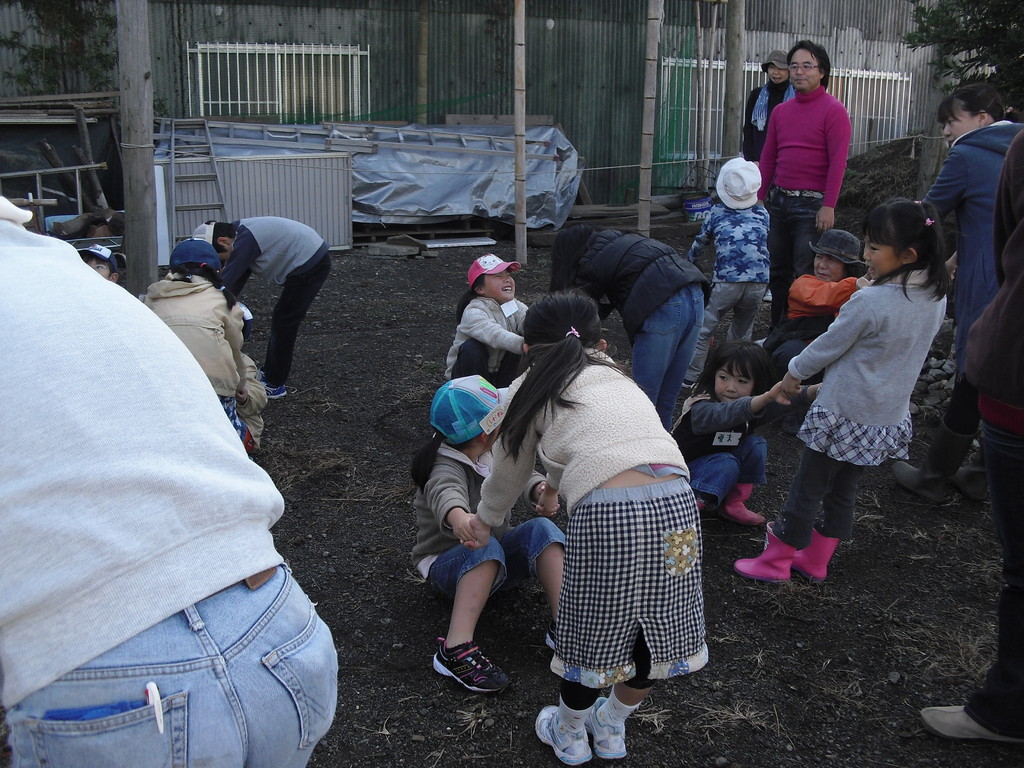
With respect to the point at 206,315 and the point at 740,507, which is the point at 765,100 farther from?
the point at 206,315

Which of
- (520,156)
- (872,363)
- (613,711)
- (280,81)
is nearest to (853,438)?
(872,363)

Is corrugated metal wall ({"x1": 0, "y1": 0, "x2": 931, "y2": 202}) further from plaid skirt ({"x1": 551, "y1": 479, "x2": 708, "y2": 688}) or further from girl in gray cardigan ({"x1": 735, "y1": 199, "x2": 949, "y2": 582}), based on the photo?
plaid skirt ({"x1": 551, "y1": 479, "x2": 708, "y2": 688})

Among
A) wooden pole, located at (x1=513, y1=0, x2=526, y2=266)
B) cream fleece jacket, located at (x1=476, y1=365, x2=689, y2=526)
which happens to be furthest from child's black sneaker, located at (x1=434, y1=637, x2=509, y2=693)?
wooden pole, located at (x1=513, y1=0, x2=526, y2=266)

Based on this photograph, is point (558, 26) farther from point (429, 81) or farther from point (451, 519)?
point (451, 519)

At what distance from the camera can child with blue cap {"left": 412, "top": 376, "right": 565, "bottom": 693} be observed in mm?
3004

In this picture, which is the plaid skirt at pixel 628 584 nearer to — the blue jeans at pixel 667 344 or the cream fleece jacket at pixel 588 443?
the cream fleece jacket at pixel 588 443

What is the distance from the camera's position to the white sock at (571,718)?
2.60 metres

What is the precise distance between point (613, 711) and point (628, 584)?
53 cm

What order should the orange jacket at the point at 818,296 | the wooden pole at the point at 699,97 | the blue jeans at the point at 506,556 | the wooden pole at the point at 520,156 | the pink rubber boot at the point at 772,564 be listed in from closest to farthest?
the blue jeans at the point at 506,556 → the pink rubber boot at the point at 772,564 → the orange jacket at the point at 818,296 → the wooden pole at the point at 520,156 → the wooden pole at the point at 699,97

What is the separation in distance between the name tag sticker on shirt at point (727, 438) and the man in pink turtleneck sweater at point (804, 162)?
8.21ft

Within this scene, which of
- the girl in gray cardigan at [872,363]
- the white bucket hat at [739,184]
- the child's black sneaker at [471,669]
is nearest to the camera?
the child's black sneaker at [471,669]

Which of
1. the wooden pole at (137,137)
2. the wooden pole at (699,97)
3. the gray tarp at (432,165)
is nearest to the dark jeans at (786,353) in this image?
the wooden pole at (137,137)

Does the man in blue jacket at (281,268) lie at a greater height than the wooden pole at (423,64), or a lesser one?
lesser

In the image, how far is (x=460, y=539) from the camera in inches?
116
